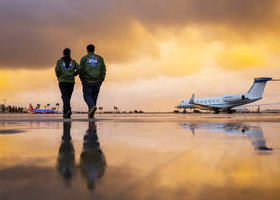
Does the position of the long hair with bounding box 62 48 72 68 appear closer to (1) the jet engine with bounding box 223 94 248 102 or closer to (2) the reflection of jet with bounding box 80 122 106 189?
(2) the reflection of jet with bounding box 80 122 106 189

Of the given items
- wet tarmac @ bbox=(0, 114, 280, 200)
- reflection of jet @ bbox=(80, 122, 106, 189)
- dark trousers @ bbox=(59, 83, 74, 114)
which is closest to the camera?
wet tarmac @ bbox=(0, 114, 280, 200)

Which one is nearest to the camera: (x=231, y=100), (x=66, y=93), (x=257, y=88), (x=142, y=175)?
(x=142, y=175)

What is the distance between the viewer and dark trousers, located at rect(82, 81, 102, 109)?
8.34m

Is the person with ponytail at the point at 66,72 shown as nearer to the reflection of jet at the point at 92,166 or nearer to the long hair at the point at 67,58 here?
the long hair at the point at 67,58

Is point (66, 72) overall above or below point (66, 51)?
below

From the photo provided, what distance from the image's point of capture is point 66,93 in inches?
Answer: 347

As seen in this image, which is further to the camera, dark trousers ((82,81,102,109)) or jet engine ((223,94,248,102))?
jet engine ((223,94,248,102))

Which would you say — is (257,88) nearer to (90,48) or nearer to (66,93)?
(90,48)

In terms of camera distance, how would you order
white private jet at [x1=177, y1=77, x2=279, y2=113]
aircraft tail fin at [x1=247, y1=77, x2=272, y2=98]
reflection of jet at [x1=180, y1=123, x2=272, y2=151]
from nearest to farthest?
reflection of jet at [x1=180, y1=123, x2=272, y2=151] → white private jet at [x1=177, y1=77, x2=279, y2=113] → aircraft tail fin at [x1=247, y1=77, x2=272, y2=98]

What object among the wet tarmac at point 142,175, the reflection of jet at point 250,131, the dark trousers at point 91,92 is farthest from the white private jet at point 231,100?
the wet tarmac at point 142,175

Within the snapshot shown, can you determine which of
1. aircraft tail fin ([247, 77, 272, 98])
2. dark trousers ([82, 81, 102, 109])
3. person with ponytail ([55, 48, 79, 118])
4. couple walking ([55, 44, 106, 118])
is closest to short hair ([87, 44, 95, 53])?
couple walking ([55, 44, 106, 118])

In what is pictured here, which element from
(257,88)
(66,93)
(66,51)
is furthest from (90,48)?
(257,88)

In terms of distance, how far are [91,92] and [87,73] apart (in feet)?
1.99

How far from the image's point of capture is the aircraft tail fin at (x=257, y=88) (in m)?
48.2
